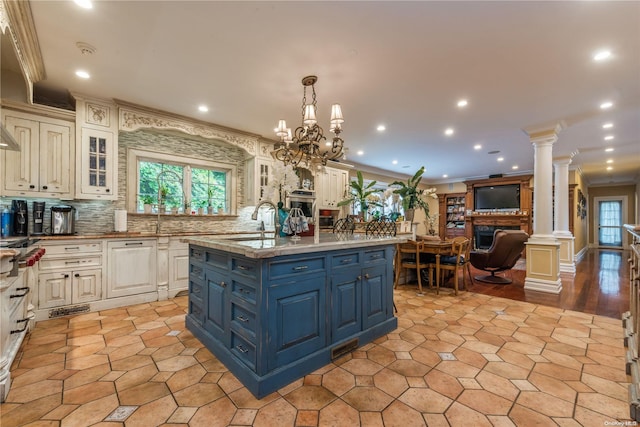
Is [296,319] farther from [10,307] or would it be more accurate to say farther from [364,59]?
[364,59]

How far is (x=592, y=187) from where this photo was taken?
1145 centimetres

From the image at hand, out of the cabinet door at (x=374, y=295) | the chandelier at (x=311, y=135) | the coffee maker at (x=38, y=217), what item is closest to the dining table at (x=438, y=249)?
the cabinet door at (x=374, y=295)

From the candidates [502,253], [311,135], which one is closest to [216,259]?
[311,135]

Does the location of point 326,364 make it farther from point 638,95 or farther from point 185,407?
point 638,95

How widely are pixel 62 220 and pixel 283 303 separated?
328 cm

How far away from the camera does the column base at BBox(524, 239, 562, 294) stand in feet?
14.0

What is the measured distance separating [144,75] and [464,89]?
3.58 metres

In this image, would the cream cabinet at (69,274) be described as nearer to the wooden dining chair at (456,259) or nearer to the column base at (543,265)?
the wooden dining chair at (456,259)

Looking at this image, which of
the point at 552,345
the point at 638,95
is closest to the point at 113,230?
the point at 552,345

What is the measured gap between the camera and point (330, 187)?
6352mm

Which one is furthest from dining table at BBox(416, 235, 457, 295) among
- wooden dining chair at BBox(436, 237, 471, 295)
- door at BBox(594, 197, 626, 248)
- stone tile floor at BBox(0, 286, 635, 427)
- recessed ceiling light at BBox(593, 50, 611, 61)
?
door at BBox(594, 197, 626, 248)

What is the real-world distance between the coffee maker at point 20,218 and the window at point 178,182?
3.50 feet

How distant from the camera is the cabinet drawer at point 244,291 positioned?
1.79m

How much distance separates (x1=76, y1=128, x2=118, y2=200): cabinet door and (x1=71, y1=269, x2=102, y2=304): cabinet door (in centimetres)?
94
